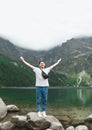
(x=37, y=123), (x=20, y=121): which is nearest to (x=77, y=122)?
(x=37, y=123)

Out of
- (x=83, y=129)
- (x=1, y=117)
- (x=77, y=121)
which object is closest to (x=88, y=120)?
(x=77, y=121)

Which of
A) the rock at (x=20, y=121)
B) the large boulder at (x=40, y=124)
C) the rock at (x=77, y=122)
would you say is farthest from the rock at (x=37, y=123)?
the rock at (x=77, y=122)

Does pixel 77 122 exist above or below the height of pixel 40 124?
below

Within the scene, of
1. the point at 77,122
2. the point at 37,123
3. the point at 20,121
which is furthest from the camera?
the point at 77,122

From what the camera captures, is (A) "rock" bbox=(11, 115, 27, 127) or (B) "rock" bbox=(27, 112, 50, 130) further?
(A) "rock" bbox=(11, 115, 27, 127)

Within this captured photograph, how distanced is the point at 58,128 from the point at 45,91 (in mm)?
2876

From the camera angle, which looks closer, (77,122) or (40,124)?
(40,124)

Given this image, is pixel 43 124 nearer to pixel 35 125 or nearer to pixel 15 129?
pixel 35 125

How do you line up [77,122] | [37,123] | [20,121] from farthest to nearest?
→ [77,122], [20,121], [37,123]

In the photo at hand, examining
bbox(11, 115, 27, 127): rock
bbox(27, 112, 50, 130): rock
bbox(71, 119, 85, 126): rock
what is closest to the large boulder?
bbox(27, 112, 50, 130): rock

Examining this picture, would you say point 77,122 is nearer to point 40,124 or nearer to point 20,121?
point 40,124

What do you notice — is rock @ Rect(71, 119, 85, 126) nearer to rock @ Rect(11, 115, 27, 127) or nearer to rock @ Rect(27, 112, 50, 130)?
rock @ Rect(27, 112, 50, 130)

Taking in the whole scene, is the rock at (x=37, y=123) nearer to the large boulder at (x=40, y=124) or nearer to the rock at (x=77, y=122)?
the large boulder at (x=40, y=124)

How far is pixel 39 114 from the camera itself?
946 inches
